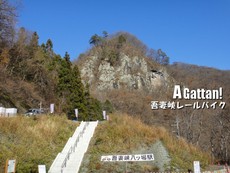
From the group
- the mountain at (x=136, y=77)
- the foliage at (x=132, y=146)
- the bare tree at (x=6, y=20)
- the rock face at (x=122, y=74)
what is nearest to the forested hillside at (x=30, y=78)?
the bare tree at (x=6, y=20)

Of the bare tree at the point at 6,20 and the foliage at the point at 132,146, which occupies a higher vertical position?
the bare tree at the point at 6,20

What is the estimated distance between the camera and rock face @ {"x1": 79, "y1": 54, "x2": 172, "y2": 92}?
322 ft

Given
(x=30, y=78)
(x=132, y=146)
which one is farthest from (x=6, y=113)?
(x=30, y=78)

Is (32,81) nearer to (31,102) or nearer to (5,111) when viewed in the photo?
(31,102)

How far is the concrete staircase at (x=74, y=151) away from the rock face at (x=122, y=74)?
70.6 m

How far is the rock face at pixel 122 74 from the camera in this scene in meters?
98.0

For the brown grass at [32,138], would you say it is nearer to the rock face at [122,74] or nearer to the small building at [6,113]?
the small building at [6,113]

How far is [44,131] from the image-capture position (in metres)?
21.3

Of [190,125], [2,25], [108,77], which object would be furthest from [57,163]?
[108,77]

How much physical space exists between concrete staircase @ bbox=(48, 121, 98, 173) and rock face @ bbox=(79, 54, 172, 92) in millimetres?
70624

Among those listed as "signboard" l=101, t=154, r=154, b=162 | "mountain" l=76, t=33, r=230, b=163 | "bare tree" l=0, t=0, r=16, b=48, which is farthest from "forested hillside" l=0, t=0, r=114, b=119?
"mountain" l=76, t=33, r=230, b=163

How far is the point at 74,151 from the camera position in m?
20.2

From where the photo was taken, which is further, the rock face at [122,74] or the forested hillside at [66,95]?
the rock face at [122,74]

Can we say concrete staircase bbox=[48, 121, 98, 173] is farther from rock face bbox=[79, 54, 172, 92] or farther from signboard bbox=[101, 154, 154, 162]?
rock face bbox=[79, 54, 172, 92]
